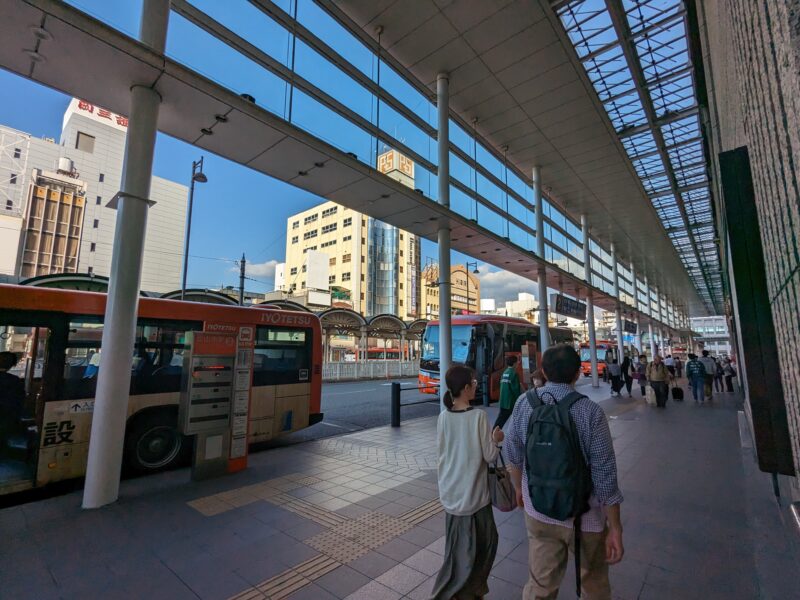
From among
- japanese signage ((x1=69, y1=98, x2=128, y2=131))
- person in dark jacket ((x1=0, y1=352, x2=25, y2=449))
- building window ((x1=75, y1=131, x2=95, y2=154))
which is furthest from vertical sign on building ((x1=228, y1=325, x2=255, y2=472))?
building window ((x1=75, y1=131, x2=95, y2=154))

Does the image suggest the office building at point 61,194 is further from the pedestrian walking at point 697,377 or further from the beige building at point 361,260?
the pedestrian walking at point 697,377

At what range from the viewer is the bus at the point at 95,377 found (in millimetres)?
4824

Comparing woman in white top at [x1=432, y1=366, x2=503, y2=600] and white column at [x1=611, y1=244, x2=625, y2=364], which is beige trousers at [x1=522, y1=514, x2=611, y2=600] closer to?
woman in white top at [x1=432, y1=366, x2=503, y2=600]

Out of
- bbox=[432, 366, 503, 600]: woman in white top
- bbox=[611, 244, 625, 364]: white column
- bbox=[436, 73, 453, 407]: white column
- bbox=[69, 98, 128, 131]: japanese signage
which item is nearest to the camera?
bbox=[432, 366, 503, 600]: woman in white top

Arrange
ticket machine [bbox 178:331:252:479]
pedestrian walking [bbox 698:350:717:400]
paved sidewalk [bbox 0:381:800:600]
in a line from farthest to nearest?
pedestrian walking [bbox 698:350:717:400] < ticket machine [bbox 178:331:252:479] < paved sidewalk [bbox 0:381:800:600]

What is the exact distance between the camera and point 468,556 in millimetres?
2287

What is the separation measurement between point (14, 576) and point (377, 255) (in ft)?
207

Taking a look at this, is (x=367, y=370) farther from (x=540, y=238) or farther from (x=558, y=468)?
(x=558, y=468)

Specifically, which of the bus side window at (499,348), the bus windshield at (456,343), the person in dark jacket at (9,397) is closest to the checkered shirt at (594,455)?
the person in dark jacket at (9,397)

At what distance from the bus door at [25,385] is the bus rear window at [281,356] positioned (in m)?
2.74

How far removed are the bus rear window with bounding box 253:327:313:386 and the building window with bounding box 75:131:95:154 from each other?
6102cm

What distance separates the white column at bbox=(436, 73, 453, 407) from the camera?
9289 millimetres

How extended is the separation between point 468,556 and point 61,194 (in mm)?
64688

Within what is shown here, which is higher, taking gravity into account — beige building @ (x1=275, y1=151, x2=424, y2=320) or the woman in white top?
beige building @ (x1=275, y1=151, x2=424, y2=320)
